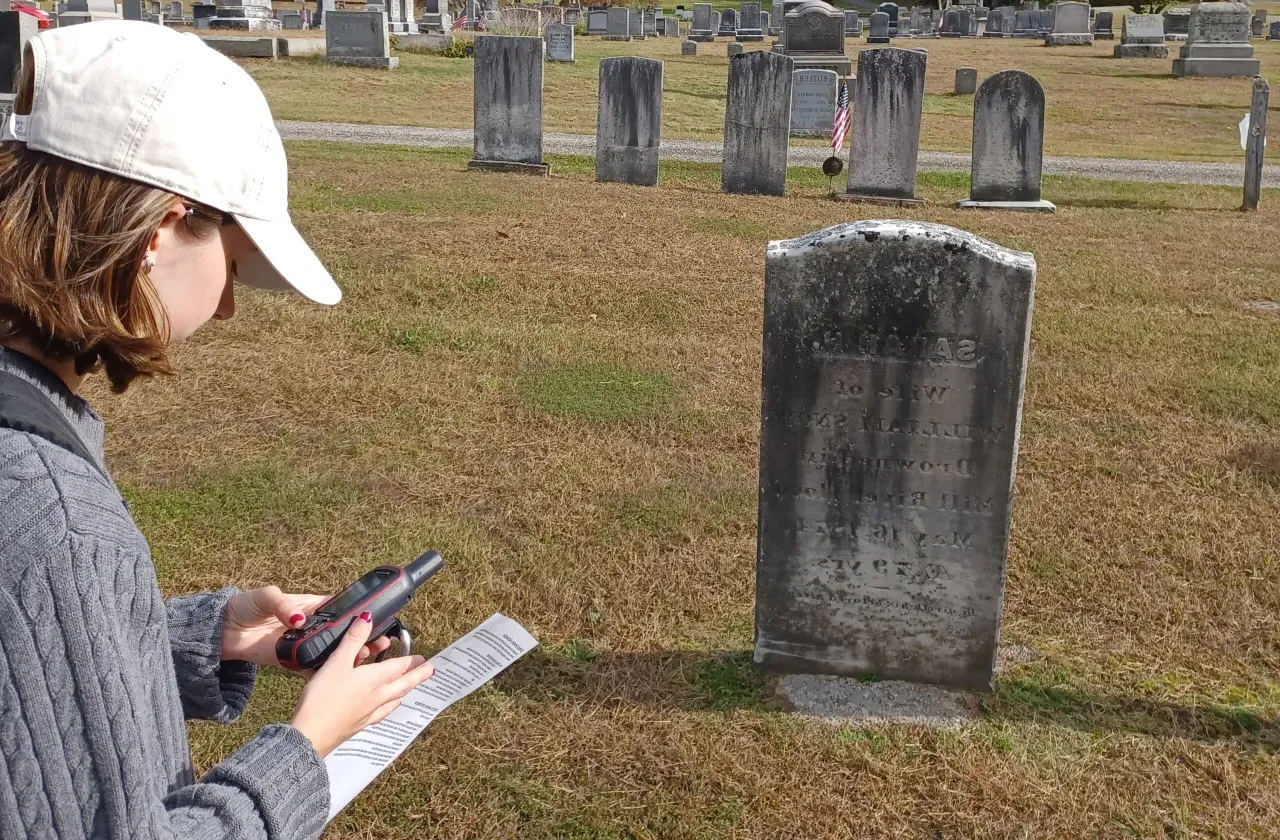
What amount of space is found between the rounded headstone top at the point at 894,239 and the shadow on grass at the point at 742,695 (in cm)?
137

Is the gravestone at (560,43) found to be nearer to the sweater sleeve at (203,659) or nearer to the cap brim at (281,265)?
the sweater sleeve at (203,659)

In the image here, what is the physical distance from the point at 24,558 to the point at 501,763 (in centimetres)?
231

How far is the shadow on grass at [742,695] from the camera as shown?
11.9 feet

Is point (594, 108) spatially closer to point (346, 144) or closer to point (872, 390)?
point (346, 144)

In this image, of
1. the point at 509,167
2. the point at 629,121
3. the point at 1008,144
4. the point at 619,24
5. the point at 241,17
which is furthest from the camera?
the point at 619,24

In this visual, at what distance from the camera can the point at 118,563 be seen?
4.31ft

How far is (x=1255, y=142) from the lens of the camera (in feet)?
41.0

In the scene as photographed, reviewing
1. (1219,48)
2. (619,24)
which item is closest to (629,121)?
(1219,48)

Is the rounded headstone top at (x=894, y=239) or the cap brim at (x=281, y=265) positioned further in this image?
the rounded headstone top at (x=894, y=239)

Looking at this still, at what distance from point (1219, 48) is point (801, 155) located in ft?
54.1

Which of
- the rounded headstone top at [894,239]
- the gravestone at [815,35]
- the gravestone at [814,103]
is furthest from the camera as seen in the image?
the gravestone at [815,35]

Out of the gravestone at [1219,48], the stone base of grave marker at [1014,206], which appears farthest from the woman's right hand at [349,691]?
the gravestone at [1219,48]

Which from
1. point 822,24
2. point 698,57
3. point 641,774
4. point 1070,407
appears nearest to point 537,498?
point 641,774

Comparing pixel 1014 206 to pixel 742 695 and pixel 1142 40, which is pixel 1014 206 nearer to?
pixel 742 695
